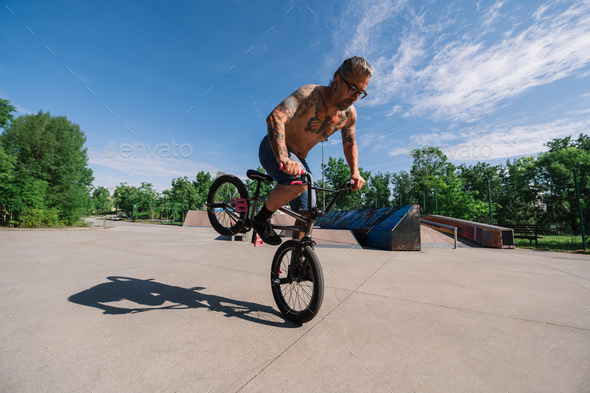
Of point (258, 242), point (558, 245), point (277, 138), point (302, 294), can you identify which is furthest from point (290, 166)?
point (558, 245)

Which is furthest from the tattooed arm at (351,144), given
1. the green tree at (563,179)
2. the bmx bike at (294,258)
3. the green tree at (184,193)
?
the green tree at (184,193)

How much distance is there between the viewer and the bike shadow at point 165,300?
223 cm

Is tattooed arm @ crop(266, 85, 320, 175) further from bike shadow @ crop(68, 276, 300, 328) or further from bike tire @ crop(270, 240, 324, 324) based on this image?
bike shadow @ crop(68, 276, 300, 328)

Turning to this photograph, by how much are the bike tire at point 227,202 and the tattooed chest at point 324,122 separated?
4.03 feet

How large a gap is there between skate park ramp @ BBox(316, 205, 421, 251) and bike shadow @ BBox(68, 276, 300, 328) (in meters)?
7.00

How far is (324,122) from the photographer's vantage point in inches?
92.9

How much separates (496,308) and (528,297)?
0.82m

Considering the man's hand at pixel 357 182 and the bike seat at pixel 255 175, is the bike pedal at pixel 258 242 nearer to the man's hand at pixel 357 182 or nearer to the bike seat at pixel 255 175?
the bike seat at pixel 255 175

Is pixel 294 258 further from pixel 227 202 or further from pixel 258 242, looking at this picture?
pixel 227 202

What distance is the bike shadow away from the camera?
223 centimetres

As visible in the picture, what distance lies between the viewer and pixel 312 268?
209cm

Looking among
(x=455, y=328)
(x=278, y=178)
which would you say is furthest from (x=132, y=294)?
(x=455, y=328)

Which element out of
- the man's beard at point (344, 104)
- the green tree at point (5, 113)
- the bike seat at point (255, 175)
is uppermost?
the green tree at point (5, 113)

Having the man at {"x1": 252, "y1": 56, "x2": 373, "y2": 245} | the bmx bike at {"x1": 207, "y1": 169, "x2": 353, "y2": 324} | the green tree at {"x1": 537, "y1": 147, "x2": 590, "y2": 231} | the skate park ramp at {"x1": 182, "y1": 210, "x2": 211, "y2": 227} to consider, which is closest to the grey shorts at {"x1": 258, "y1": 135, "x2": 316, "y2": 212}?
the man at {"x1": 252, "y1": 56, "x2": 373, "y2": 245}
